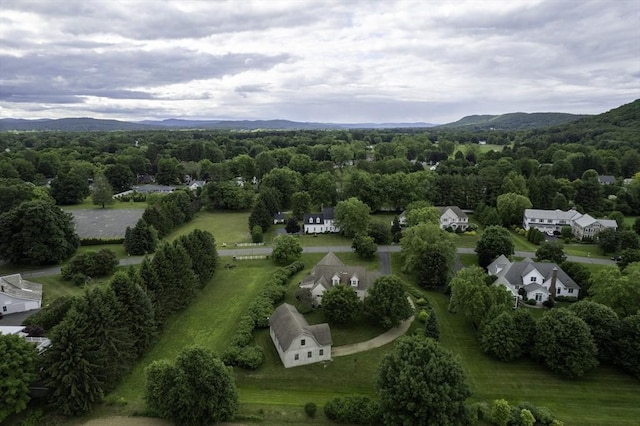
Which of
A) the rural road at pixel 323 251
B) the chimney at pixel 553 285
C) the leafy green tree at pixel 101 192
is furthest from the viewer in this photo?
the leafy green tree at pixel 101 192

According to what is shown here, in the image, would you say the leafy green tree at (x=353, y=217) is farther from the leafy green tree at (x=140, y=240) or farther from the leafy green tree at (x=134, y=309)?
the leafy green tree at (x=134, y=309)

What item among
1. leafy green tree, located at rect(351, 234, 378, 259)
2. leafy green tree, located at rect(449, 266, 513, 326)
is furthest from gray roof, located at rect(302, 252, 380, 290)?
leafy green tree, located at rect(351, 234, 378, 259)

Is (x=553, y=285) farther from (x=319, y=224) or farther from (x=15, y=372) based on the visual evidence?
(x=15, y=372)

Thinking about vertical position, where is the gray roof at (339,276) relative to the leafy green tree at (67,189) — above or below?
below

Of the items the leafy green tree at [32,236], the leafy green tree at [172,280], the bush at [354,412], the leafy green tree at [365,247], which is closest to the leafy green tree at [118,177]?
the leafy green tree at [32,236]

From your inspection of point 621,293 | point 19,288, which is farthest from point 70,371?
point 621,293

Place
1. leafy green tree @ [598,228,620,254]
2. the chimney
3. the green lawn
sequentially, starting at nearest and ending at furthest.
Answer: the green lawn < the chimney < leafy green tree @ [598,228,620,254]

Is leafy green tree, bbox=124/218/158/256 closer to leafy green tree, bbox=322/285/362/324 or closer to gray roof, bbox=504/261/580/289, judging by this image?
leafy green tree, bbox=322/285/362/324
